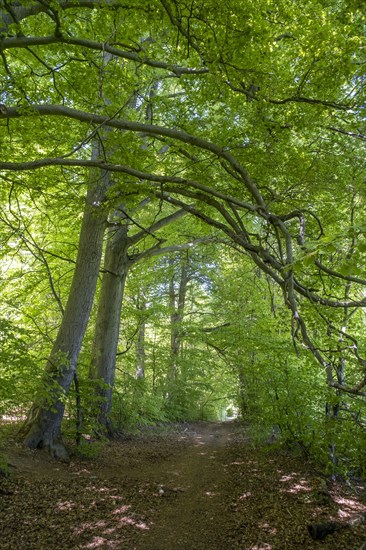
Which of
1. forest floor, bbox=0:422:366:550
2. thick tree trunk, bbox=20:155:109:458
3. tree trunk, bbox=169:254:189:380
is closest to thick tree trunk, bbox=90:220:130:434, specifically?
thick tree trunk, bbox=20:155:109:458

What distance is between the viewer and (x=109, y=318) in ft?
31.0

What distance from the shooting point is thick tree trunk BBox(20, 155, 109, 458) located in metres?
6.86

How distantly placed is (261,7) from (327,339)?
14.8 ft

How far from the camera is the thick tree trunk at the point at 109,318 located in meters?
9.23

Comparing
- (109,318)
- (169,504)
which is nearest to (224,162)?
(169,504)

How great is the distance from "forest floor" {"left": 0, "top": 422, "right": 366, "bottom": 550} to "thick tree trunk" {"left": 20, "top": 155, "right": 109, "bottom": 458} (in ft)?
1.27

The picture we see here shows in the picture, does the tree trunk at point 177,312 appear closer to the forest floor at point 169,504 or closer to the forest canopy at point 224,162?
the forest canopy at point 224,162

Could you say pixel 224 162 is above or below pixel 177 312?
below

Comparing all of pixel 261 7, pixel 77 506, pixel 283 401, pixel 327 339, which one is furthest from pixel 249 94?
pixel 77 506

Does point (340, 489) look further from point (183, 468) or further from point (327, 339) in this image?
point (183, 468)

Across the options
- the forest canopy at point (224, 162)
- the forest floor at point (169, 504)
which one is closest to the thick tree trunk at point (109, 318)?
the forest canopy at point (224, 162)

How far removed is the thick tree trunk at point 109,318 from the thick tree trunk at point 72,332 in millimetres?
1202

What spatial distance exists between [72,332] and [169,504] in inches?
145

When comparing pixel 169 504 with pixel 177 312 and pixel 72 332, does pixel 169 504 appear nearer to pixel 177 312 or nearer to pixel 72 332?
pixel 72 332
